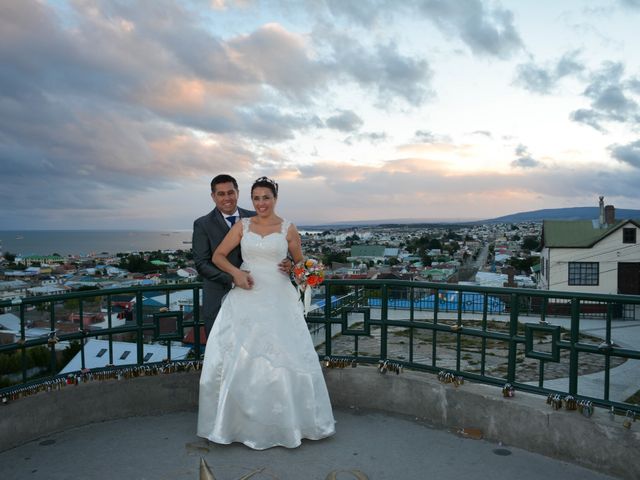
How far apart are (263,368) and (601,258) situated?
32.5 metres

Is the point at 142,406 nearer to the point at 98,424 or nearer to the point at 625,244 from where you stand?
the point at 98,424

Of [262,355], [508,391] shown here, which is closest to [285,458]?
[262,355]

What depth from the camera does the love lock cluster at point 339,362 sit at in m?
4.93

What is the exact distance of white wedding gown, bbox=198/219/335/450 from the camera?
155 inches

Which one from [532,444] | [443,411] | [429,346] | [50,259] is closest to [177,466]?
[443,411]

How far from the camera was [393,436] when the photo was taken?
4.20m

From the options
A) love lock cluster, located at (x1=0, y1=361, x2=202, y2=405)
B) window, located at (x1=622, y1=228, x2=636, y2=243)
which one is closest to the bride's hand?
love lock cluster, located at (x1=0, y1=361, x2=202, y2=405)

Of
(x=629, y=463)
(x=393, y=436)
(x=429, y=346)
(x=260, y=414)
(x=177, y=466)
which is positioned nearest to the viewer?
(x=629, y=463)

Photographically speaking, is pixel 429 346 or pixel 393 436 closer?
pixel 393 436

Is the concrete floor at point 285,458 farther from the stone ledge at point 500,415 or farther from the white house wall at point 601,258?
the white house wall at point 601,258

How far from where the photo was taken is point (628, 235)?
30.9 m

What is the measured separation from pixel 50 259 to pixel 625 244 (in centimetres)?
13459

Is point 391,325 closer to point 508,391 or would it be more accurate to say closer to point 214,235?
point 508,391

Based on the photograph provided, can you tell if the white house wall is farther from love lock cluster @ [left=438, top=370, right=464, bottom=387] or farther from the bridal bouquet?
the bridal bouquet
